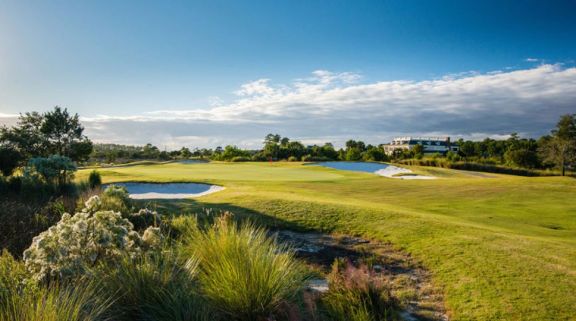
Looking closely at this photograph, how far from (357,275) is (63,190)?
14967 mm

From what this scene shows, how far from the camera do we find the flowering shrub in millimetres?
4375

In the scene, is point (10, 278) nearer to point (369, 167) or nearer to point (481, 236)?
point (481, 236)

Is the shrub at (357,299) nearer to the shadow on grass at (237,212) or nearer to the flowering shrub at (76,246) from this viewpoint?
the flowering shrub at (76,246)

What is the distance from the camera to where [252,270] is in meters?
4.22

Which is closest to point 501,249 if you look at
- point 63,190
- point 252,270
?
point 252,270

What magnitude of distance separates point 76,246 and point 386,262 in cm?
595

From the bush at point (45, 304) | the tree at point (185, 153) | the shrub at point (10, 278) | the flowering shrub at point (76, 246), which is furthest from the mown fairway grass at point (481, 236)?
the tree at point (185, 153)

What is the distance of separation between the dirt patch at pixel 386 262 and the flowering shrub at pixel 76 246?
236 cm

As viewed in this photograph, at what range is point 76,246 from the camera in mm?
4629

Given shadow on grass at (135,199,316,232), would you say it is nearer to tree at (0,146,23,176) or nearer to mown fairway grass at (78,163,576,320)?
mown fairway grass at (78,163,576,320)

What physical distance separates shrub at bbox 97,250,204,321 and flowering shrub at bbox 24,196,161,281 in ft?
1.33

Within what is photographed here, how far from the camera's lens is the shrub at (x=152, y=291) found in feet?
12.3

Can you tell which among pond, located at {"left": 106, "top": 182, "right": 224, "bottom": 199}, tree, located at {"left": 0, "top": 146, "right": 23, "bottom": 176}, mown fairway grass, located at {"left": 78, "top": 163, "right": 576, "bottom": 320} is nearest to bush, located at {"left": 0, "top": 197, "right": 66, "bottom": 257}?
mown fairway grass, located at {"left": 78, "top": 163, "right": 576, "bottom": 320}

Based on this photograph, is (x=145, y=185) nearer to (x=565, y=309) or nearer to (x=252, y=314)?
(x=252, y=314)
